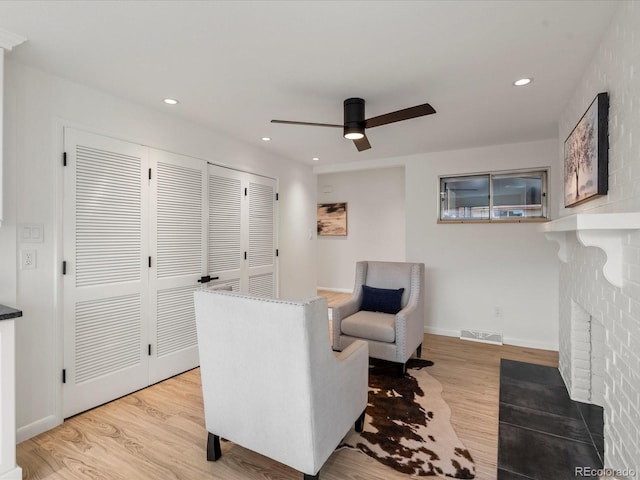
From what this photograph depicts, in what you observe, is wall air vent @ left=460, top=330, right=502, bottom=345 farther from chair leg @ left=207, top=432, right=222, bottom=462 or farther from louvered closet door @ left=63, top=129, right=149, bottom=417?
louvered closet door @ left=63, top=129, right=149, bottom=417

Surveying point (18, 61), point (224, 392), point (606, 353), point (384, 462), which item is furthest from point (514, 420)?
point (18, 61)

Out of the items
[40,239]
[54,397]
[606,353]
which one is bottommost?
[54,397]

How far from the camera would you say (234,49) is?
2.03m

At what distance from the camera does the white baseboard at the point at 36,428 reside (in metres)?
2.16

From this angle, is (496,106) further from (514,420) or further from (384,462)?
(384,462)

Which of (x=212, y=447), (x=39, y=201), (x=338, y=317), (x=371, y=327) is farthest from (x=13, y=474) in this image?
(x=371, y=327)

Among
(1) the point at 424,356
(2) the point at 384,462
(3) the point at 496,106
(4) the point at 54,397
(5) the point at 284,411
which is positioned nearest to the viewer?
(5) the point at 284,411

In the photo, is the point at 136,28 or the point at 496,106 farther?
the point at 496,106

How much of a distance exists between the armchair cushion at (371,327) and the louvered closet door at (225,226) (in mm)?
1394

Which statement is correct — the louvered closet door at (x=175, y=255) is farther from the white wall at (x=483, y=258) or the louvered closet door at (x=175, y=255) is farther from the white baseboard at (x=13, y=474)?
the white wall at (x=483, y=258)

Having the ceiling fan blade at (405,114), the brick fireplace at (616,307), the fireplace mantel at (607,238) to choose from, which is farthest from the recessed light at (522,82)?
the fireplace mantel at (607,238)

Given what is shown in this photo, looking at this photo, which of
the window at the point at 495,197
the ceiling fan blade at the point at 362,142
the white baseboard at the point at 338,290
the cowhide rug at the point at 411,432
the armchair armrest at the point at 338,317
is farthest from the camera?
the white baseboard at the point at 338,290

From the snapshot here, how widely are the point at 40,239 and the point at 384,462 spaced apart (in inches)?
103

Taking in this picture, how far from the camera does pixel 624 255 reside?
5.19ft
